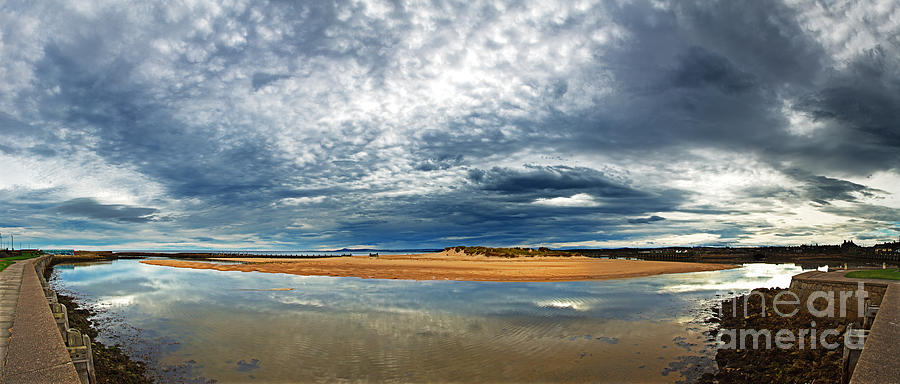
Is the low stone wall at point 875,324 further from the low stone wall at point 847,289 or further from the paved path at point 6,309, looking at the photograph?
the paved path at point 6,309

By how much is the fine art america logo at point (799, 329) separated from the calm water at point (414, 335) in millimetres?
1188


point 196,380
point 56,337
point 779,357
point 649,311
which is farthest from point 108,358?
point 649,311

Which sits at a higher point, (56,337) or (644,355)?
(56,337)

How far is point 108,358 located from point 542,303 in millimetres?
16939

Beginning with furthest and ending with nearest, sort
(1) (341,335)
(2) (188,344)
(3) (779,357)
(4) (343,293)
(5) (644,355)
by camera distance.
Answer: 1. (4) (343,293)
2. (1) (341,335)
3. (2) (188,344)
4. (5) (644,355)
5. (3) (779,357)

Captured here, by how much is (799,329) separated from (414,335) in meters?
12.1

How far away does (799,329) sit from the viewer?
13898mm

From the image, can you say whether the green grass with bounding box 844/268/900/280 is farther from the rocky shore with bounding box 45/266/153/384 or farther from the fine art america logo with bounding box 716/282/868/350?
the rocky shore with bounding box 45/266/153/384

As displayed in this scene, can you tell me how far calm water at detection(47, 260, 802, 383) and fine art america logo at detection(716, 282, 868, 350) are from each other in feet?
3.90

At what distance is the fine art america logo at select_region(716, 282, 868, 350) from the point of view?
12.1 metres

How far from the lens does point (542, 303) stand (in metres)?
21.8

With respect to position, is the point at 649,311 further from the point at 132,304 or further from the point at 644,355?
the point at 132,304

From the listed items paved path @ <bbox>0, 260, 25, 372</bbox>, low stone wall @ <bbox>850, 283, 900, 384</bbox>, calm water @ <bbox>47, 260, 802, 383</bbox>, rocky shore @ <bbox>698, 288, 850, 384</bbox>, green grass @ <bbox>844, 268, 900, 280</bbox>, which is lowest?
calm water @ <bbox>47, 260, 802, 383</bbox>

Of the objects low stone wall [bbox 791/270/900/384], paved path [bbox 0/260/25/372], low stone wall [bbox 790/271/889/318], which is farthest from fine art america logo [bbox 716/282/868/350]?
paved path [bbox 0/260/25/372]
